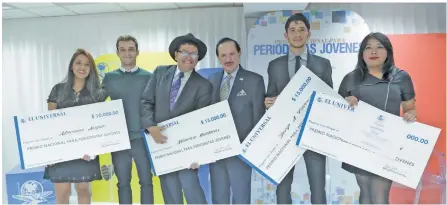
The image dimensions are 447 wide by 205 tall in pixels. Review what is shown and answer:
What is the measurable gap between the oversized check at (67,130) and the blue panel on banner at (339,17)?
1.61 metres

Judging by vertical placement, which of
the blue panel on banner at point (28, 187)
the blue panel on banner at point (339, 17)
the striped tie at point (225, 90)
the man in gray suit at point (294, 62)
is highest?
the blue panel on banner at point (339, 17)

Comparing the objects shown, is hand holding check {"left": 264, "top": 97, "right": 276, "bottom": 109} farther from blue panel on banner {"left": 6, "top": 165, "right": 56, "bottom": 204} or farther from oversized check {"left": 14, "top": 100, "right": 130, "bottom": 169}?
blue panel on banner {"left": 6, "top": 165, "right": 56, "bottom": 204}

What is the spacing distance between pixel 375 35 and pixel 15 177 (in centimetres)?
281

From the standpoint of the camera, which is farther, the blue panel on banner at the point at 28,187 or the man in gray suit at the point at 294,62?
the blue panel on banner at the point at 28,187

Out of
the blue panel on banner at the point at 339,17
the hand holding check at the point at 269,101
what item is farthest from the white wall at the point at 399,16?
the hand holding check at the point at 269,101

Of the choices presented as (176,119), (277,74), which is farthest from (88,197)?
(277,74)

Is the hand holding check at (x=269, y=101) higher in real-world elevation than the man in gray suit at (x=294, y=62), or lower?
lower

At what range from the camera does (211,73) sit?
8.57 ft

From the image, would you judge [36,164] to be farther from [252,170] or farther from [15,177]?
[252,170]

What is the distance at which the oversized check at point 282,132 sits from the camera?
259cm

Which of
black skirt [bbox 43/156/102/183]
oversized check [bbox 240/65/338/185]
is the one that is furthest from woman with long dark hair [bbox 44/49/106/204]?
oversized check [bbox 240/65/338/185]

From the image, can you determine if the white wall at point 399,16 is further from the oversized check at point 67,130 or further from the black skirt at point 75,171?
the black skirt at point 75,171

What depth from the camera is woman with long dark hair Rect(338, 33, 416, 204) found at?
2539 millimetres

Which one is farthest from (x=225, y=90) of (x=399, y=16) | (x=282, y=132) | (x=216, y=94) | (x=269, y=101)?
(x=399, y=16)
